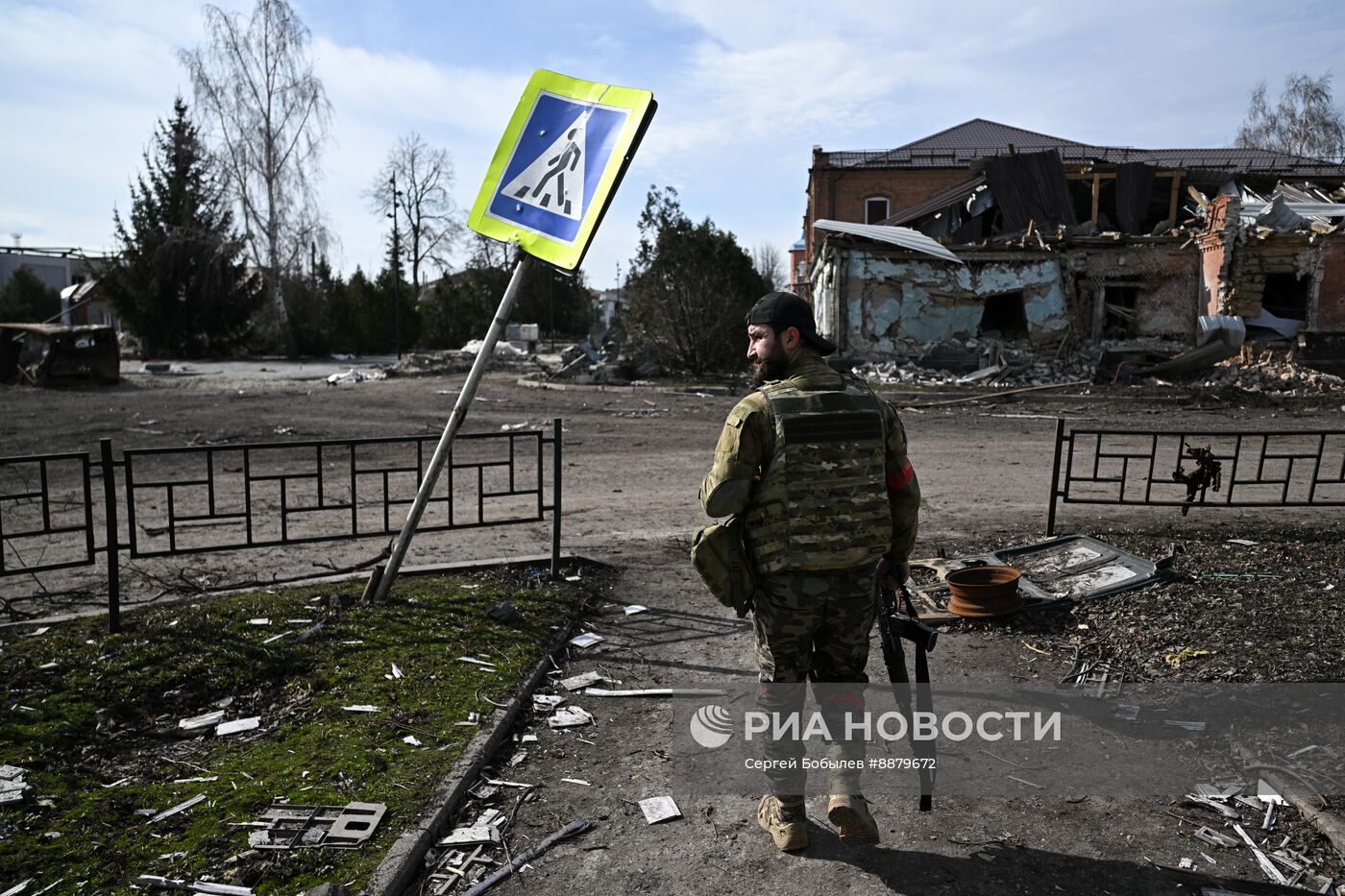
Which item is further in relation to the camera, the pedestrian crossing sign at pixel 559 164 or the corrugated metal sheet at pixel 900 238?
the corrugated metal sheet at pixel 900 238

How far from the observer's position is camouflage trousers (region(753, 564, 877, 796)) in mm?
2850

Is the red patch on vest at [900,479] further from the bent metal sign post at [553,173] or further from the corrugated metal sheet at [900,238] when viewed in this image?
the corrugated metal sheet at [900,238]

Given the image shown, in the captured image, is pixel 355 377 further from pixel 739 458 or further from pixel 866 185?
pixel 866 185

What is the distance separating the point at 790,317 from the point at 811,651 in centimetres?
118

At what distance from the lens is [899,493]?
305cm

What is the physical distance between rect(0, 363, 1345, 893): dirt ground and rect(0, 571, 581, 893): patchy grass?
0.52 m

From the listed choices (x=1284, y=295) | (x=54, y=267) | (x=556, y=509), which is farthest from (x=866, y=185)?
(x=54, y=267)

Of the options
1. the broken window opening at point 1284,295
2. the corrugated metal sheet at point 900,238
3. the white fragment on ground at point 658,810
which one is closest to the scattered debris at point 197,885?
the white fragment on ground at point 658,810

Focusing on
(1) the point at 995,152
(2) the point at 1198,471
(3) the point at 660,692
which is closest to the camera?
(3) the point at 660,692

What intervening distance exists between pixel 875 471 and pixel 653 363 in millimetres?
20015

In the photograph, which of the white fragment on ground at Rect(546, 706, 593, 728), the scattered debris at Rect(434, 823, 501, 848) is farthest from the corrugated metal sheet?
the scattered debris at Rect(434, 823, 501, 848)

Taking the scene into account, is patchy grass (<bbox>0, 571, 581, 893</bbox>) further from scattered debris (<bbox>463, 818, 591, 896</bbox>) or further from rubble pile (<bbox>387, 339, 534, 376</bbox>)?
rubble pile (<bbox>387, 339, 534, 376</bbox>)

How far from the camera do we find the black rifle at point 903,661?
10.0 feet

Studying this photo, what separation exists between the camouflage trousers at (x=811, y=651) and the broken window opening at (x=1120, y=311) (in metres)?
23.1
